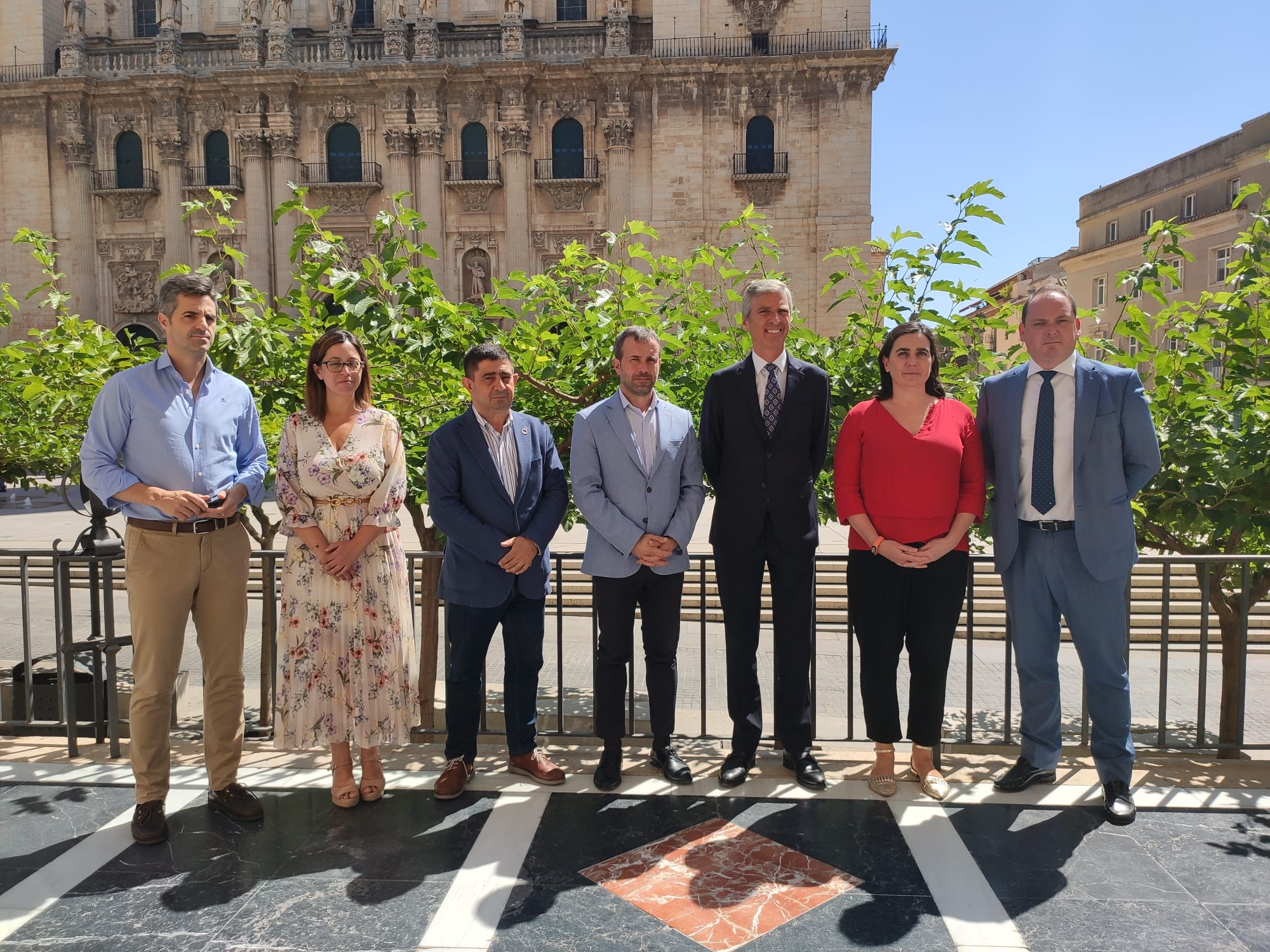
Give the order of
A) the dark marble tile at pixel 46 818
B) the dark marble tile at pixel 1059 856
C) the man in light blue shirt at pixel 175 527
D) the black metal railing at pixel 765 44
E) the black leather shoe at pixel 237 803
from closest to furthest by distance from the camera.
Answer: the dark marble tile at pixel 1059 856 → the dark marble tile at pixel 46 818 → the man in light blue shirt at pixel 175 527 → the black leather shoe at pixel 237 803 → the black metal railing at pixel 765 44

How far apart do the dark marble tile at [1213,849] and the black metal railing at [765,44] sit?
3026 centimetres

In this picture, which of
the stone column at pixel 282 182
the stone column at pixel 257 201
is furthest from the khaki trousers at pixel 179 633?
the stone column at pixel 257 201

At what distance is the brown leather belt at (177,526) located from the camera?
3.35 m

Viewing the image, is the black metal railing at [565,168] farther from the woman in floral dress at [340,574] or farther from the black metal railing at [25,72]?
the woman in floral dress at [340,574]

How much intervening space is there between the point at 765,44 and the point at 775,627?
30866 millimetres

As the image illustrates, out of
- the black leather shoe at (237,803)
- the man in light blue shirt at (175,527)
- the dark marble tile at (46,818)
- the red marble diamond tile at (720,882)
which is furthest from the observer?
the black leather shoe at (237,803)

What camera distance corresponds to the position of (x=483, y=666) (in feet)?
12.8

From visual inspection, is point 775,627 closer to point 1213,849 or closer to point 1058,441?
point 1058,441

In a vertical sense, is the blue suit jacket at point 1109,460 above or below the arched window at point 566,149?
below

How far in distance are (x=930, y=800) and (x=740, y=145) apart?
29463 mm

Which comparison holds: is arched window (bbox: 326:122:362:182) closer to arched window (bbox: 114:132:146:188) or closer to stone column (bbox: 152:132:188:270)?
stone column (bbox: 152:132:188:270)

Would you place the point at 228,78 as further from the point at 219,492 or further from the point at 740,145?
the point at 219,492

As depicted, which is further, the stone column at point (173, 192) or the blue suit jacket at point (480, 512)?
the stone column at point (173, 192)

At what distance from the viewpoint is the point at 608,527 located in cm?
367
